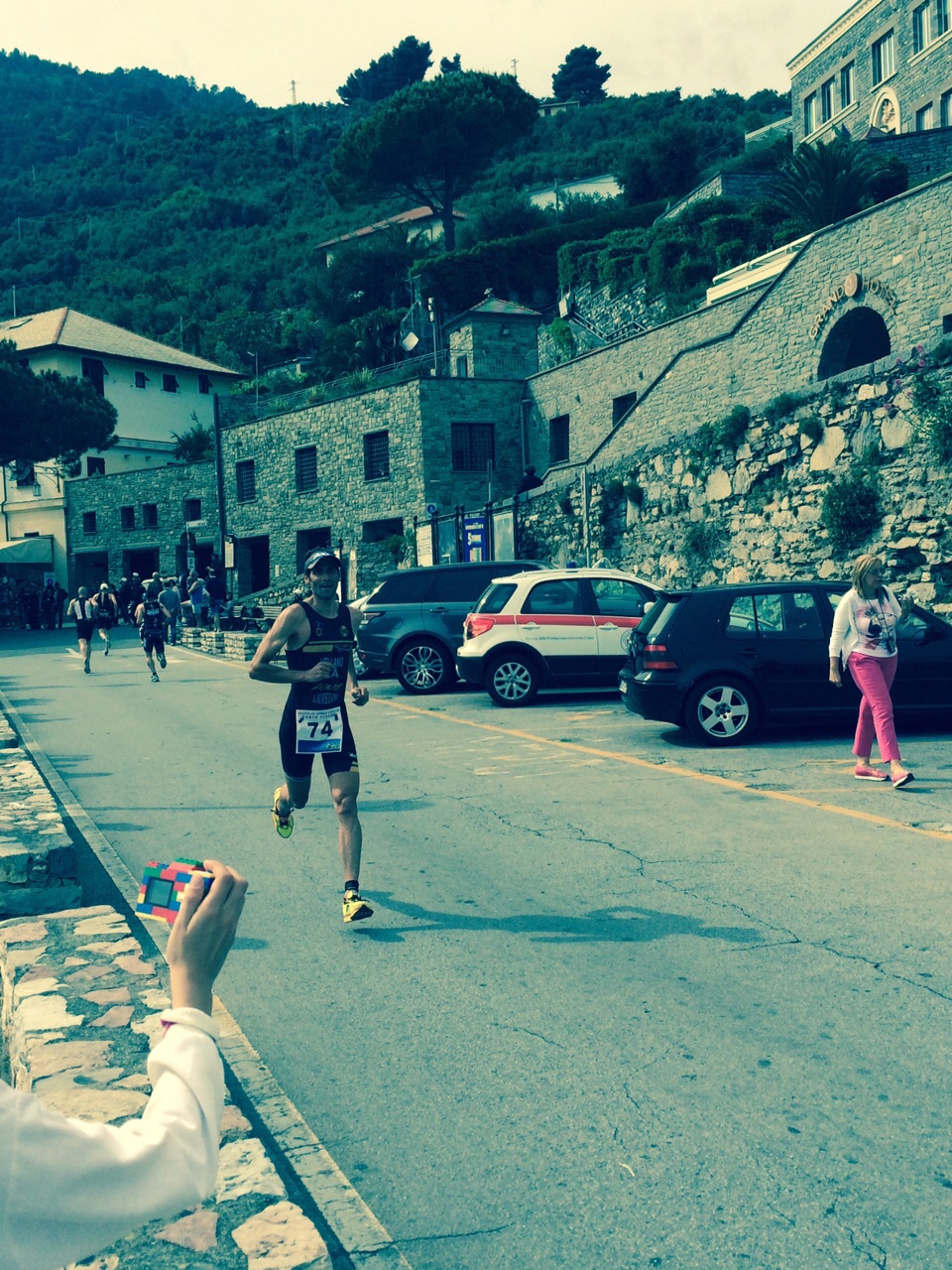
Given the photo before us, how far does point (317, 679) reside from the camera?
6.48 m

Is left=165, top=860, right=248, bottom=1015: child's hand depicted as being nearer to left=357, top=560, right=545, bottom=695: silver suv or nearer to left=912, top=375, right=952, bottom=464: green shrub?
left=912, top=375, right=952, bottom=464: green shrub

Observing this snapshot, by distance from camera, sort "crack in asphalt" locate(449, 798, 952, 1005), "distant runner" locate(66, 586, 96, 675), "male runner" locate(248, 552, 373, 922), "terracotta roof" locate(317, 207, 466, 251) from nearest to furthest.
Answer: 1. "crack in asphalt" locate(449, 798, 952, 1005)
2. "male runner" locate(248, 552, 373, 922)
3. "distant runner" locate(66, 586, 96, 675)
4. "terracotta roof" locate(317, 207, 466, 251)

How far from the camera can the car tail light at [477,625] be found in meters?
15.4

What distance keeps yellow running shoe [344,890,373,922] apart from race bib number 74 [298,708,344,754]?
2.78 feet

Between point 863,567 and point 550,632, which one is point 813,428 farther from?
point 863,567

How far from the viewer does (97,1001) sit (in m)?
4.26

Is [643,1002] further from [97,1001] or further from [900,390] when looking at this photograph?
[900,390]

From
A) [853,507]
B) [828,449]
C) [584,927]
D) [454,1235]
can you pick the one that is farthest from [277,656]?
[828,449]

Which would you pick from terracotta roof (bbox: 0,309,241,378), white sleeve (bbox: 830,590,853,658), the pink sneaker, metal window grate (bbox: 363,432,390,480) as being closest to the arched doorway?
white sleeve (bbox: 830,590,853,658)

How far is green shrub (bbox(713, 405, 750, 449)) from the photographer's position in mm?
19734

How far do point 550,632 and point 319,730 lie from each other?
903 centimetres

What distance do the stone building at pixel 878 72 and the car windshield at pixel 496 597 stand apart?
3302 cm

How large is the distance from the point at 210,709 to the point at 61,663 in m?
12.2

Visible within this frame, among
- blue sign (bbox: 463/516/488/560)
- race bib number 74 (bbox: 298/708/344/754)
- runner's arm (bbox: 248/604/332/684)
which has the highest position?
blue sign (bbox: 463/516/488/560)
